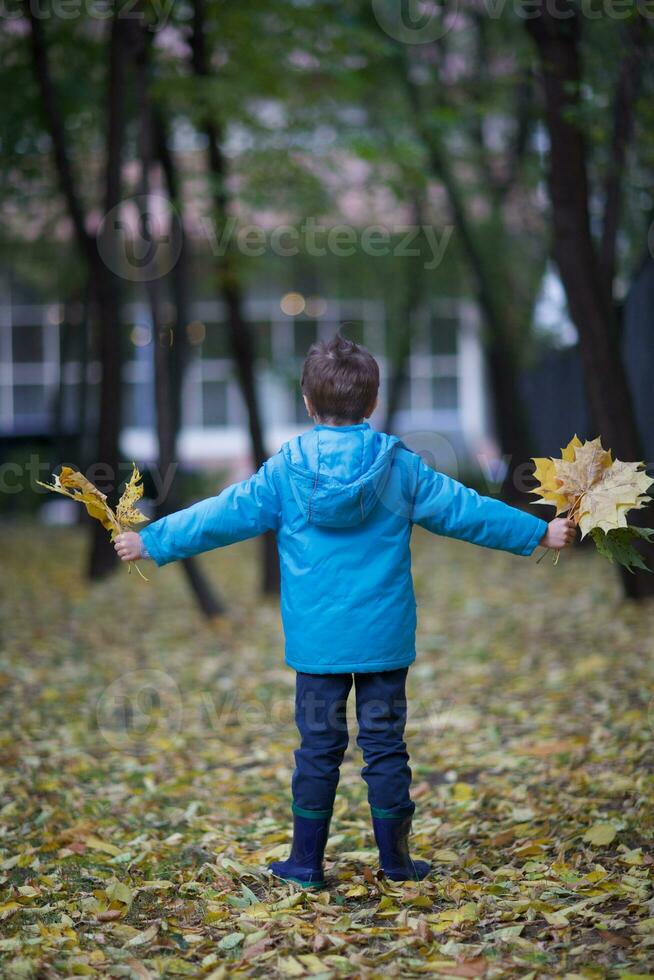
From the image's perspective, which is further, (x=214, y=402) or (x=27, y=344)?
(x=27, y=344)

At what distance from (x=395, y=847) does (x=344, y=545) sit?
2.94ft

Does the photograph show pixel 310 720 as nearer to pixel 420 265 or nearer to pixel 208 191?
pixel 208 191

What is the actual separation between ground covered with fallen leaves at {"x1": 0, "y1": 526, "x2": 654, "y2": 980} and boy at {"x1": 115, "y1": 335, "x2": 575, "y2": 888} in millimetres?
338

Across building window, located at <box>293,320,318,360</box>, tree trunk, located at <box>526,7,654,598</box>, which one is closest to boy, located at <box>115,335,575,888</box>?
tree trunk, located at <box>526,7,654,598</box>

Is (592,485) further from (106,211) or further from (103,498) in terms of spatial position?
(106,211)

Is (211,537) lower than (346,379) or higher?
lower

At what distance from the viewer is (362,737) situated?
3146mm

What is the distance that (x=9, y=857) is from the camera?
3475 mm

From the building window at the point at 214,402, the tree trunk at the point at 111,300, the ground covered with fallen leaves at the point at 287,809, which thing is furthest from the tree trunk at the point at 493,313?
the building window at the point at 214,402

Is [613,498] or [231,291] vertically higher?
[231,291]

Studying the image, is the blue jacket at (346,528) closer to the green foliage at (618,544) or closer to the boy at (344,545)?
the boy at (344,545)

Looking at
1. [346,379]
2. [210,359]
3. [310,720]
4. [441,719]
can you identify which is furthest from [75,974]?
[210,359]

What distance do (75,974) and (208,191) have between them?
6.60m

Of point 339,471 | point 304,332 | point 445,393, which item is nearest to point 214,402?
point 304,332
